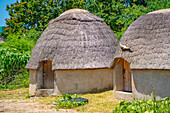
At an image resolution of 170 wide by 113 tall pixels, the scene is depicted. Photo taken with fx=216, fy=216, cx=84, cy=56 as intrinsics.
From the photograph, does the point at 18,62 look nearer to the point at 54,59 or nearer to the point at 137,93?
the point at 54,59

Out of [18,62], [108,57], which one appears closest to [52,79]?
[108,57]

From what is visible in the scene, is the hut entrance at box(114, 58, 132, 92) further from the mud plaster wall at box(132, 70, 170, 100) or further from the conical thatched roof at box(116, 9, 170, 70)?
the mud plaster wall at box(132, 70, 170, 100)

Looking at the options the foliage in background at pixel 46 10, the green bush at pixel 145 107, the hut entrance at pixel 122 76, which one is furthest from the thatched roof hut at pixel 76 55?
the foliage in background at pixel 46 10

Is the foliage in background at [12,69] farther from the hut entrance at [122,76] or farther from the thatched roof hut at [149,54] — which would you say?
the thatched roof hut at [149,54]

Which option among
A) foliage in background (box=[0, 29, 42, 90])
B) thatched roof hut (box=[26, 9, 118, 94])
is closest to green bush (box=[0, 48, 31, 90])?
foliage in background (box=[0, 29, 42, 90])

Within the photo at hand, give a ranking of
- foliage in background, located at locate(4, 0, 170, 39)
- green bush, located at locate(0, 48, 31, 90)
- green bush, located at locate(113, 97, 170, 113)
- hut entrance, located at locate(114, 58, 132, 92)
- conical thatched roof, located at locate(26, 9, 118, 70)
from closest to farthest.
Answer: green bush, located at locate(113, 97, 170, 113), hut entrance, located at locate(114, 58, 132, 92), conical thatched roof, located at locate(26, 9, 118, 70), green bush, located at locate(0, 48, 31, 90), foliage in background, located at locate(4, 0, 170, 39)

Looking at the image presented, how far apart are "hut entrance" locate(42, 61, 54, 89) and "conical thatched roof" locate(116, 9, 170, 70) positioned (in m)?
4.60

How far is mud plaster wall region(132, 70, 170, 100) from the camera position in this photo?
338 inches

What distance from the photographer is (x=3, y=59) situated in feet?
52.0

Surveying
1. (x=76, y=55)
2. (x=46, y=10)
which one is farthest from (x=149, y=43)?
(x=46, y=10)

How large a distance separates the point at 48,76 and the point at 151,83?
6377mm

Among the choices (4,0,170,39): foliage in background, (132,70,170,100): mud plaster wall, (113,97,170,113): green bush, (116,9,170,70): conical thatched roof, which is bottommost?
(113,97,170,113): green bush

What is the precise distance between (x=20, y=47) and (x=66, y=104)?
38.5 ft

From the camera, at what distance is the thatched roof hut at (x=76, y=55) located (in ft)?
39.2
